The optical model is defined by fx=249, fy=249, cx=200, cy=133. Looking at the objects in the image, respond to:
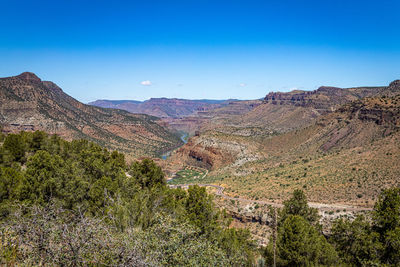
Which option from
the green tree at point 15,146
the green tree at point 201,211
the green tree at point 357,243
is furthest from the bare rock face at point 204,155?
the green tree at point 201,211

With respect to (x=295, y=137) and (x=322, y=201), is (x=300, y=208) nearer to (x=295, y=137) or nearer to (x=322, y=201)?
(x=322, y=201)

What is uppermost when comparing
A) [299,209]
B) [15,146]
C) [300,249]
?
[15,146]

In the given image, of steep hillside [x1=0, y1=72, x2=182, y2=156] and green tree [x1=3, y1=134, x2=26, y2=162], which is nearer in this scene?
green tree [x1=3, y1=134, x2=26, y2=162]

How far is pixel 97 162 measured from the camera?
92.4 feet

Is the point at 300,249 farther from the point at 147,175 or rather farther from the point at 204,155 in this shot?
the point at 204,155

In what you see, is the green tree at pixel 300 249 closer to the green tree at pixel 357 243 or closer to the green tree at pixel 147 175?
the green tree at pixel 357 243

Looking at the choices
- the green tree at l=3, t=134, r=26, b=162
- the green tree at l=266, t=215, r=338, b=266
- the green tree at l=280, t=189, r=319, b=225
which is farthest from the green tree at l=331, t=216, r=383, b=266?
the green tree at l=3, t=134, r=26, b=162

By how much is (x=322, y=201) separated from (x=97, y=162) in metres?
36.0

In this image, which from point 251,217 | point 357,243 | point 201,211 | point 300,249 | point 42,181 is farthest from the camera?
point 251,217

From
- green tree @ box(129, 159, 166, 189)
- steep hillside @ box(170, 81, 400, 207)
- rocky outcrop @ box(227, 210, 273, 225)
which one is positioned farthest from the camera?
steep hillside @ box(170, 81, 400, 207)

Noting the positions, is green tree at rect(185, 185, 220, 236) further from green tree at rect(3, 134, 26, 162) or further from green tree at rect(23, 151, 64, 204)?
green tree at rect(3, 134, 26, 162)

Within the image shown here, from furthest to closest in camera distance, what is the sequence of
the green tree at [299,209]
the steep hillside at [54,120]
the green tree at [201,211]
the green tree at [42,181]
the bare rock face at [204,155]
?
the steep hillside at [54,120], the bare rock face at [204,155], the green tree at [299,209], the green tree at [42,181], the green tree at [201,211]

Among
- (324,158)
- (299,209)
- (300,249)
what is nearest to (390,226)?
(300,249)

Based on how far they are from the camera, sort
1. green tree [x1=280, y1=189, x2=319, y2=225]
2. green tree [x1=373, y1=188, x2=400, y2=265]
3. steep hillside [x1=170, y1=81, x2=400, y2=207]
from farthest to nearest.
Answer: steep hillside [x1=170, y1=81, x2=400, y2=207], green tree [x1=280, y1=189, x2=319, y2=225], green tree [x1=373, y1=188, x2=400, y2=265]
